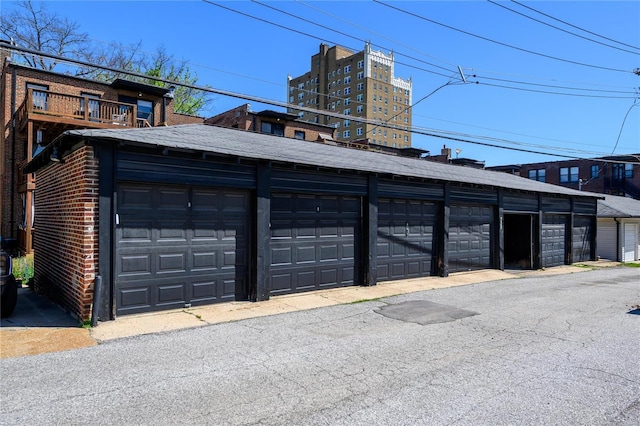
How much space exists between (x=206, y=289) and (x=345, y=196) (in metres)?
4.62

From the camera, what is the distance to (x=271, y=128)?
1241 inches

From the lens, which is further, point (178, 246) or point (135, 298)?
point (178, 246)

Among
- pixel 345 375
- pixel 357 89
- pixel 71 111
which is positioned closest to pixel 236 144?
pixel 345 375

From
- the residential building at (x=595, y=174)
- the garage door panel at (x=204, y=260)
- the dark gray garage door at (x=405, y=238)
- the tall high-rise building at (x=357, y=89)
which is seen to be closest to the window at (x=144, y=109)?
the dark gray garage door at (x=405, y=238)

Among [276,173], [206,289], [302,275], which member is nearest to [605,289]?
[302,275]

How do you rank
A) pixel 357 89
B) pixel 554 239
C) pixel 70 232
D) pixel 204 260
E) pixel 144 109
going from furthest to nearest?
pixel 357 89 → pixel 144 109 → pixel 554 239 → pixel 204 260 → pixel 70 232

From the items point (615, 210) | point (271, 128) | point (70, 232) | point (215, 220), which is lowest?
point (70, 232)

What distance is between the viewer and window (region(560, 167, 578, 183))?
153 feet

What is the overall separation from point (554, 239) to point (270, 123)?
21399mm

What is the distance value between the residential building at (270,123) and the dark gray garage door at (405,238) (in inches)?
632

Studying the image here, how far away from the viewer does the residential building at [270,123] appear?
3000 cm

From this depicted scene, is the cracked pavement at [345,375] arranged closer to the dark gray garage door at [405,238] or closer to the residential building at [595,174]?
the dark gray garage door at [405,238]

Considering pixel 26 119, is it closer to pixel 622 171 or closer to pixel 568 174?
pixel 568 174

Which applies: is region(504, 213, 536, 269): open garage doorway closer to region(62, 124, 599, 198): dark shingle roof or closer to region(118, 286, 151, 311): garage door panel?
region(62, 124, 599, 198): dark shingle roof
